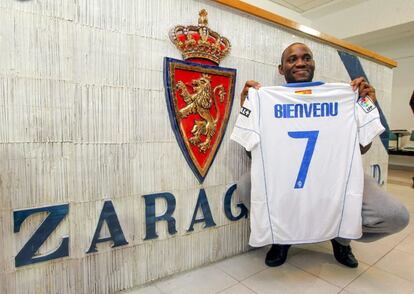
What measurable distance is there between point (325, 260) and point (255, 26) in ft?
4.56

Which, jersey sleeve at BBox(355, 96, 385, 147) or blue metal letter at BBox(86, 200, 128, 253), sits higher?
jersey sleeve at BBox(355, 96, 385, 147)

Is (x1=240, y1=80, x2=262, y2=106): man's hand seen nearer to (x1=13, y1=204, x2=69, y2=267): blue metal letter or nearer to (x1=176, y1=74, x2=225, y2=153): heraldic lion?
(x1=176, y1=74, x2=225, y2=153): heraldic lion

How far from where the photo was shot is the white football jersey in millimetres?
1205

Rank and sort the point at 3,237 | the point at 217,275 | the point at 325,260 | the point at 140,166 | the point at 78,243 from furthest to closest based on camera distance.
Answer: the point at 325,260 → the point at 217,275 → the point at 140,166 → the point at 78,243 → the point at 3,237

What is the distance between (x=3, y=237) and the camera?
90 cm

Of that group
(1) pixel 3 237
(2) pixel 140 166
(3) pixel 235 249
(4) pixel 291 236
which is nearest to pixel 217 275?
(3) pixel 235 249

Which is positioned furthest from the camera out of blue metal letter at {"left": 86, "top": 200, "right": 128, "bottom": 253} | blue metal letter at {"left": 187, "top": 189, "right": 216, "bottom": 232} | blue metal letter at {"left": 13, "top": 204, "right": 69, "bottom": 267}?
blue metal letter at {"left": 187, "top": 189, "right": 216, "bottom": 232}

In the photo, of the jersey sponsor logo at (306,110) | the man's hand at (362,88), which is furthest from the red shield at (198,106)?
the man's hand at (362,88)

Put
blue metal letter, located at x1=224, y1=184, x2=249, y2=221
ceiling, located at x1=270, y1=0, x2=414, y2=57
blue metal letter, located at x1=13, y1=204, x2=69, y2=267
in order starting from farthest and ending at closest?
1. ceiling, located at x1=270, y1=0, x2=414, y2=57
2. blue metal letter, located at x1=224, y1=184, x2=249, y2=221
3. blue metal letter, located at x1=13, y1=204, x2=69, y2=267

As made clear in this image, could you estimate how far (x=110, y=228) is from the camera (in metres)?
1.08

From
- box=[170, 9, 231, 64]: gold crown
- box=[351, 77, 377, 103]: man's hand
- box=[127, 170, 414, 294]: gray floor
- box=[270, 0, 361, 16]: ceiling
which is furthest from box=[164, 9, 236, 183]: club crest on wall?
box=[270, 0, 361, 16]: ceiling

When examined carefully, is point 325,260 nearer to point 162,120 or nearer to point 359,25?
point 162,120

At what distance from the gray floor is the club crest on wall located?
50 cm

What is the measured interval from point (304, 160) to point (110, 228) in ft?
3.16
